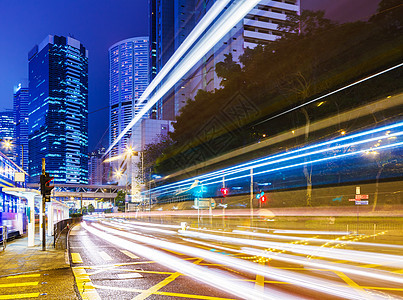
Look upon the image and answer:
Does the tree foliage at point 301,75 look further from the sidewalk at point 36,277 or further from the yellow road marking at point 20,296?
the yellow road marking at point 20,296

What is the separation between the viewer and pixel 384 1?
999 inches

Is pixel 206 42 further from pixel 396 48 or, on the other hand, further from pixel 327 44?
pixel 396 48

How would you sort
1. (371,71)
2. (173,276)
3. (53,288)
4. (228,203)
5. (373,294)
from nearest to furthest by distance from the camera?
(373,294), (53,288), (173,276), (371,71), (228,203)

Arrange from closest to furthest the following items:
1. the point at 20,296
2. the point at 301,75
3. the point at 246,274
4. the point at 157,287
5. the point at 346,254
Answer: the point at 20,296
the point at 157,287
the point at 246,274
the point at 346,254
the point at 301,75

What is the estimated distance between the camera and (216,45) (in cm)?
7725

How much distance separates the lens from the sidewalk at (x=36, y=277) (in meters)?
7.79

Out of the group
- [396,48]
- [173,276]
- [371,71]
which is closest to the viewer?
[173,276]

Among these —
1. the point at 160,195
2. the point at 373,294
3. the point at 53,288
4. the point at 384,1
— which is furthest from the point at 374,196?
the point at 160,195

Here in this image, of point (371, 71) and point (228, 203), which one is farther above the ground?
point (371, 71)

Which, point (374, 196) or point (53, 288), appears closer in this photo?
point (53, 288)

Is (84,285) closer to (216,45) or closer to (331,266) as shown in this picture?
(331,266)

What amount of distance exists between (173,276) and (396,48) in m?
24.6

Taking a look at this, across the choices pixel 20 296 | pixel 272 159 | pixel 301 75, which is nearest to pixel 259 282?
pixel 20 296

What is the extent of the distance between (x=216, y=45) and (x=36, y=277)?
7336 centimetres
